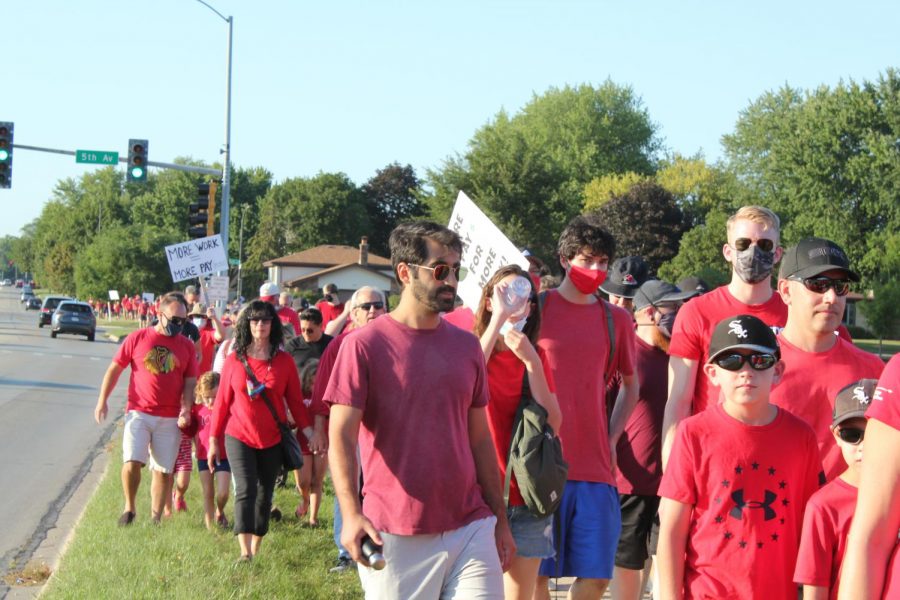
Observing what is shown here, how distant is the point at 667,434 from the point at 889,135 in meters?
62.0

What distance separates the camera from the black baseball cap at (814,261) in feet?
14.5

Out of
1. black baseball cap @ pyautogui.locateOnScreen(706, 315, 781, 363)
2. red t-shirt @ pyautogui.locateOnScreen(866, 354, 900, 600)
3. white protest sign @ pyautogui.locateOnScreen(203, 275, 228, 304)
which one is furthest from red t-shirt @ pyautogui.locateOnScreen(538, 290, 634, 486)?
white protest sign @ pyautogui.locateOnScreen(203, 275, 228, 304)

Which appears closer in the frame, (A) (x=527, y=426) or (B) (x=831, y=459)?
(B) (x=831, y=459)

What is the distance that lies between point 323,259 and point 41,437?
88.0 meters

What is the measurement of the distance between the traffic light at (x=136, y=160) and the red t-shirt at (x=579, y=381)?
20.7 m

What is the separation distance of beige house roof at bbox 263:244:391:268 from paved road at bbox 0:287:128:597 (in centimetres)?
6795

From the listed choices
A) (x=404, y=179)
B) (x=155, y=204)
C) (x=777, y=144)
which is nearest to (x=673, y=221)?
(x=777, y=144)

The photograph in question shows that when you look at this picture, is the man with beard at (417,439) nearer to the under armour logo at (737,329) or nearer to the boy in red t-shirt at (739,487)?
the boy in red t-shirt at (739,487)

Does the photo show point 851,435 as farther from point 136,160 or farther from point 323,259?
point 323,259

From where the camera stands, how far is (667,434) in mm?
5172

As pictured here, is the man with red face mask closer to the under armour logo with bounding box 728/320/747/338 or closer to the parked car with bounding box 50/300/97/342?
the under armour logo with bounding box 728/320/747/338

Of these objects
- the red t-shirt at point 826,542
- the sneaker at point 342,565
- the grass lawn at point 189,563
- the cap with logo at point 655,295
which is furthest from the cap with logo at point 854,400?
the sneaker at point 342,565

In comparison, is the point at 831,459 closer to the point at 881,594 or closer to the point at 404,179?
the point at 881,594

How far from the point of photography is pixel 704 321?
5262mm
